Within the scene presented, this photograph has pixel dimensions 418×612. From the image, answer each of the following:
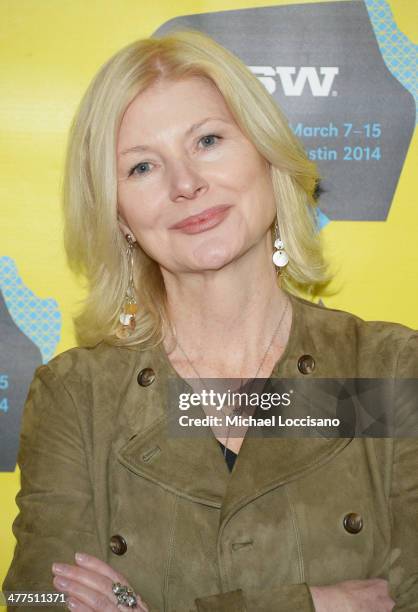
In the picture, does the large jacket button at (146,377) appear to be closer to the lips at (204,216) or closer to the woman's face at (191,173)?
the woman's face at (191,173)

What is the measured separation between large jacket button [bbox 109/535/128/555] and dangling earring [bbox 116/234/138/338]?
1.70ft

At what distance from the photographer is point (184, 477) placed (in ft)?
6.48

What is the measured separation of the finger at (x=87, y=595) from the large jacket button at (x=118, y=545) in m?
0.10

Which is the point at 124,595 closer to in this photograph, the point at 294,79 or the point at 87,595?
the point at 87,595

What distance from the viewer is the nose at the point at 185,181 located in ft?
6.51

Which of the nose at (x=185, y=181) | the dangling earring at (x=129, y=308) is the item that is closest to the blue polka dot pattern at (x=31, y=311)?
the dangling earring at (x=129, y=308)

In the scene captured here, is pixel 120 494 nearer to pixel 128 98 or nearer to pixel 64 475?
pixel 64 475

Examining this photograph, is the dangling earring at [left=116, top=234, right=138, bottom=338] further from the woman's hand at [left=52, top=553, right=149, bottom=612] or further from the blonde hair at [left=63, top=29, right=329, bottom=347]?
the woman's hand at [left=52, top=553, right=149, bottom=612]

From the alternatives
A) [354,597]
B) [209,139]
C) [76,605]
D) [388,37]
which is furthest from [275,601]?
[388,37]

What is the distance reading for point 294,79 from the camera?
235cm

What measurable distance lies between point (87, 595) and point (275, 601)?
16.2 inches

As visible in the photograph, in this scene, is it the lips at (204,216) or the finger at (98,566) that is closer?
the finger at (98,566)

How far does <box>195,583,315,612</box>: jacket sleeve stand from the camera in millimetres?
1812

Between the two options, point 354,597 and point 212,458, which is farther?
point 212,458
